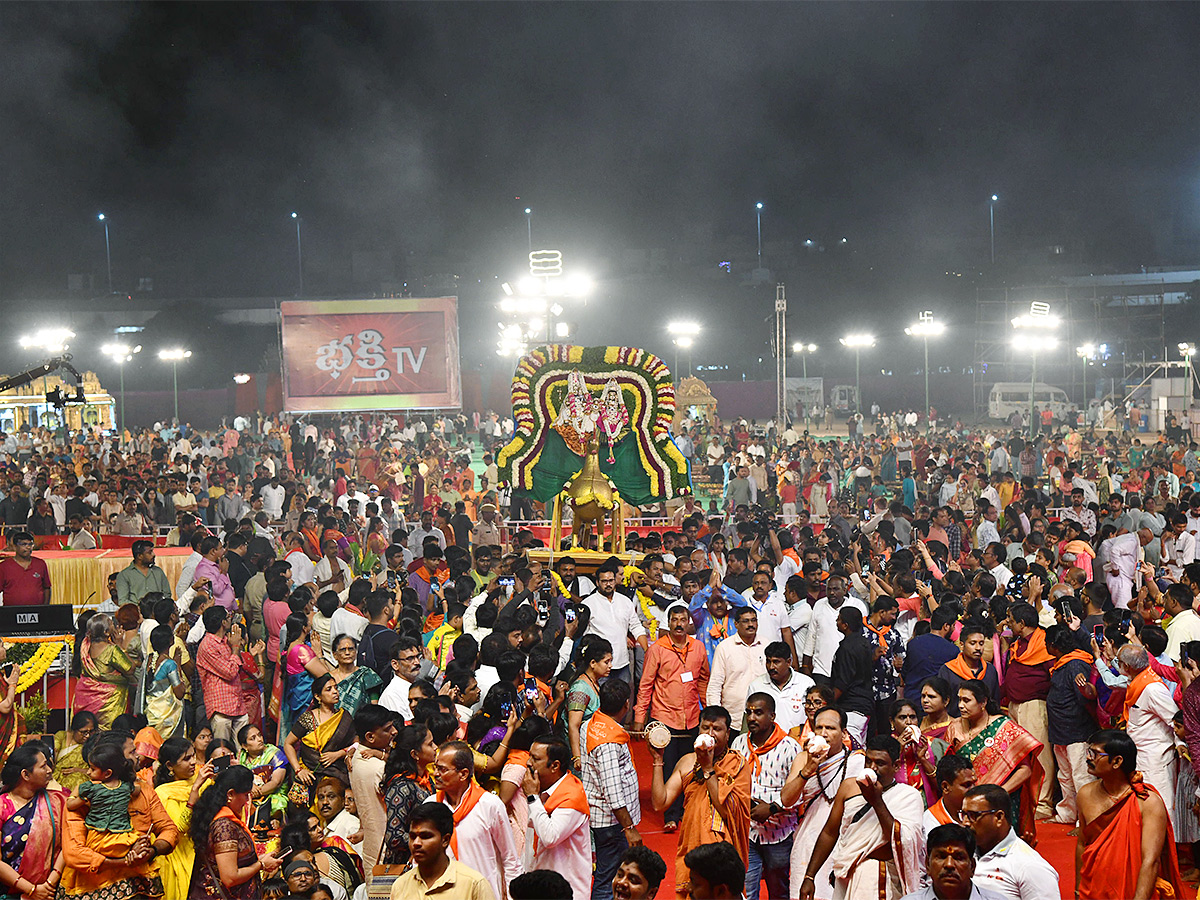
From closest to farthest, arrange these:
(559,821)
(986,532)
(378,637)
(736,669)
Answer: (559,821) < (736,669) < (378,637) < (986,532)

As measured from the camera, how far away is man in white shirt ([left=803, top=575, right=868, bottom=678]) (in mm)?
7543

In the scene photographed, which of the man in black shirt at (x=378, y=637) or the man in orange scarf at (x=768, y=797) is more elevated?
the man in black shirt at (x=378, y=637)

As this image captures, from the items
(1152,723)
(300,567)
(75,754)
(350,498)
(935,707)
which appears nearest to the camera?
(935,707)

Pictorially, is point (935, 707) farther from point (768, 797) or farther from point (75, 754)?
point (75, 754)

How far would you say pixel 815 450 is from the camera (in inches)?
820

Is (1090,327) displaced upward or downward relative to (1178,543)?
upward

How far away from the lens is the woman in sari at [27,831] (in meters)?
4.54

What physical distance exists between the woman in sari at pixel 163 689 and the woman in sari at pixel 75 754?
50cm

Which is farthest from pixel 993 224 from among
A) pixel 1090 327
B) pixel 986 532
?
pixel 986 532

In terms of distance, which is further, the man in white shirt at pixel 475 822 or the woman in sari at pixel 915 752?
the woman in sari at pixel 915 752

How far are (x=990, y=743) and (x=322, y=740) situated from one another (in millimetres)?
3374

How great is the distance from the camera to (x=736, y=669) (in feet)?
22.0

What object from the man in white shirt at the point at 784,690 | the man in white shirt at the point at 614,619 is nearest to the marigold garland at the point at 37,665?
the man in white shirt at the point at 614,619

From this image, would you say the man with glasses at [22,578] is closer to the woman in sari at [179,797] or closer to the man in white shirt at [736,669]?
the woman in sari at [179,797]
